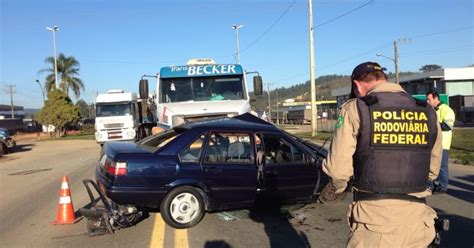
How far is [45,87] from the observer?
218 feet

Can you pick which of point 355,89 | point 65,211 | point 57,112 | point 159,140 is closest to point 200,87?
point 159,140

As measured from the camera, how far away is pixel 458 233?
6.26 m

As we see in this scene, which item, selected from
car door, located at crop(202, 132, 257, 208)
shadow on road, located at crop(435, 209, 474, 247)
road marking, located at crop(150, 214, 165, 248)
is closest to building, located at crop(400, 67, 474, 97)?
shadow on road, located at crop(435, 209, 474, 247)

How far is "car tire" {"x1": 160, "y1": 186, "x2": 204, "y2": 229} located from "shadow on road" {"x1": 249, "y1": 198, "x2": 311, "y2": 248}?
0.93 meters

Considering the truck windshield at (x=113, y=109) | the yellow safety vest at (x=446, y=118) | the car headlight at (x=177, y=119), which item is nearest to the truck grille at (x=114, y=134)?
the truck windshield at (x=113, y=109)

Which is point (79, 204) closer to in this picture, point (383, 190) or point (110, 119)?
point (383, 190)

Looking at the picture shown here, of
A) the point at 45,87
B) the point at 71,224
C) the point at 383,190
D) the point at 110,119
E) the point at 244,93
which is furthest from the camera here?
the point at 45,87

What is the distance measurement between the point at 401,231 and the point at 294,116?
260 ft

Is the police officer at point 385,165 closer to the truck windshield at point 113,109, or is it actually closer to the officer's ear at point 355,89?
the officer's ear at point 355,89

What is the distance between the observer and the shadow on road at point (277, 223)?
605 centimetres

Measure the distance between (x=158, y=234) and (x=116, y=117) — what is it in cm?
1985

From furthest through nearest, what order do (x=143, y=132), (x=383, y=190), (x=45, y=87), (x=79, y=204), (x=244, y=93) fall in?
(x=45, y=87) < (x=143, y=132) < (x=244, y=93) < (x=79, y=204) < (x=383, y=190)

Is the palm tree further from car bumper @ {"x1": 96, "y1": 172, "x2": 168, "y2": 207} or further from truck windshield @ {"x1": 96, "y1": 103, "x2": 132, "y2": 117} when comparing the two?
car bumper @ {"x1": 96, "y1": 172, "x2": 168, "y2": 207}

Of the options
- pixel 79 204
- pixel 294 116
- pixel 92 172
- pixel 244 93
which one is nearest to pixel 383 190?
pixel 79 204
